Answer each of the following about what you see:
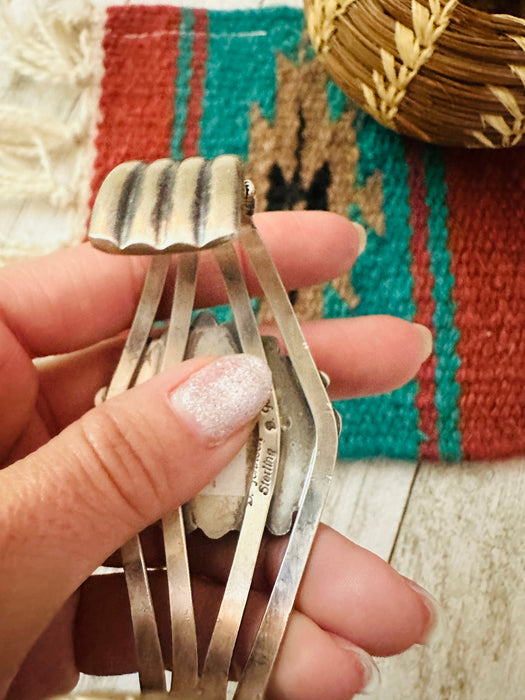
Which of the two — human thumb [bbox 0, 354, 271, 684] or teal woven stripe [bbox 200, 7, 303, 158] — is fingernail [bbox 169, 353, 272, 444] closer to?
human thumb [bbox 0, 354, 271, 684]

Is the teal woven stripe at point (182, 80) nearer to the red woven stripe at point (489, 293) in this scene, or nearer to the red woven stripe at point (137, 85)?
the red woven stripe at point (137, 85)

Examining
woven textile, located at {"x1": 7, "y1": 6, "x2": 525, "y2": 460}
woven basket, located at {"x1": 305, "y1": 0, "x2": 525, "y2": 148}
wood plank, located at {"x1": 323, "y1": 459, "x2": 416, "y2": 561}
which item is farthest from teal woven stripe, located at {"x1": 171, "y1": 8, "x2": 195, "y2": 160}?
wood plank, located at {"x1": 323, "y1": 459, "x2": 416, "y2": 561}

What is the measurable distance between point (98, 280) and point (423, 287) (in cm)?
24

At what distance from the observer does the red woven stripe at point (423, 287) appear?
469mm

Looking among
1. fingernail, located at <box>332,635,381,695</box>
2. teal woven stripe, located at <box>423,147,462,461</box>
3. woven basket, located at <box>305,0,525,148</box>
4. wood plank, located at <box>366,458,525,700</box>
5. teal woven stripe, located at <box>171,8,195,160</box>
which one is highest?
woven basket, located at <box>305,0,525,148</box>

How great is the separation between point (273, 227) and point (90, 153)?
23cm

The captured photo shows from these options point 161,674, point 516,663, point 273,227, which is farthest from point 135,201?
point 516,663

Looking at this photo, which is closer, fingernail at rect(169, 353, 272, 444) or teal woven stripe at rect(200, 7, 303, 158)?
fingernail at rect(169, 353, 272, 444)

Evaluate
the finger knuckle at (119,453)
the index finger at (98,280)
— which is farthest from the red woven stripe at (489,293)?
the finger knuckle at (119,453)

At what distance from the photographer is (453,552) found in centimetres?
45

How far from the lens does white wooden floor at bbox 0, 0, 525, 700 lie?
42 cm

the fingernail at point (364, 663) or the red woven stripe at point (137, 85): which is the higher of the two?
the red woven stripe at point (137, 85)

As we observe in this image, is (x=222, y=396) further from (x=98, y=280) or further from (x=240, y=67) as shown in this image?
(x=240, y=67)

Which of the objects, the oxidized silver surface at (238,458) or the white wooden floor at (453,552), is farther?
the white wooden floor at (453,552)
